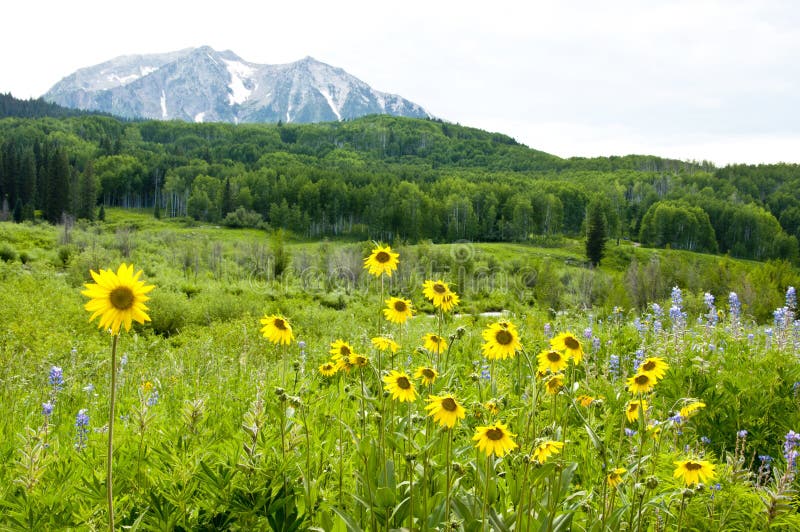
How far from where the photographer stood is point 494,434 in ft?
6.16

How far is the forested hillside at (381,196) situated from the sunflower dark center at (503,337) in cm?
7888

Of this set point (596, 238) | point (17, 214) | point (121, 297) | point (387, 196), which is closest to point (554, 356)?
point (121, 297)

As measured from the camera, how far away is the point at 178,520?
1988 millimetres

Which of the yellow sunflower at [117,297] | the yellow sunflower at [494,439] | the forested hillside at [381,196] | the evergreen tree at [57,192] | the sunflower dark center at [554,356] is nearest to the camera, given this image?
the yellow sunflower at [117,297]

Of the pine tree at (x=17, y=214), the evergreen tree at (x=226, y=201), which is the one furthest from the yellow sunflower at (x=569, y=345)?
the evergreen tree at (x=226, y=201)

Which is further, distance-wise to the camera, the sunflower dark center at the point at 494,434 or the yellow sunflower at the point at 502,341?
the yellow sunflower at the point at 502,341

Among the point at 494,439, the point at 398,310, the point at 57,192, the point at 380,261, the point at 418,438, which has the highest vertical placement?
the point at 380,261

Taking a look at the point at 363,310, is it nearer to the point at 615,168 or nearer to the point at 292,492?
the point at 292,492

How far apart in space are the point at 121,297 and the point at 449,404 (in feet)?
4.14

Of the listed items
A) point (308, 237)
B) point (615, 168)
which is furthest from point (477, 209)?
point (615, 168)

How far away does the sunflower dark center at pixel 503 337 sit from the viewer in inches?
97.6

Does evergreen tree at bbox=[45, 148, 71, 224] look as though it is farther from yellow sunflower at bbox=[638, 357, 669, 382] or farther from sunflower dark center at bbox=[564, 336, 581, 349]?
yellow sunflower at bbox=[638, 357, 669, 382]

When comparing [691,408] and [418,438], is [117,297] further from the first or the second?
[691,408]

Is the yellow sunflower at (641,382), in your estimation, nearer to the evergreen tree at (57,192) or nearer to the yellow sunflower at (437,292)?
the yellow sunflower at (437,292)
